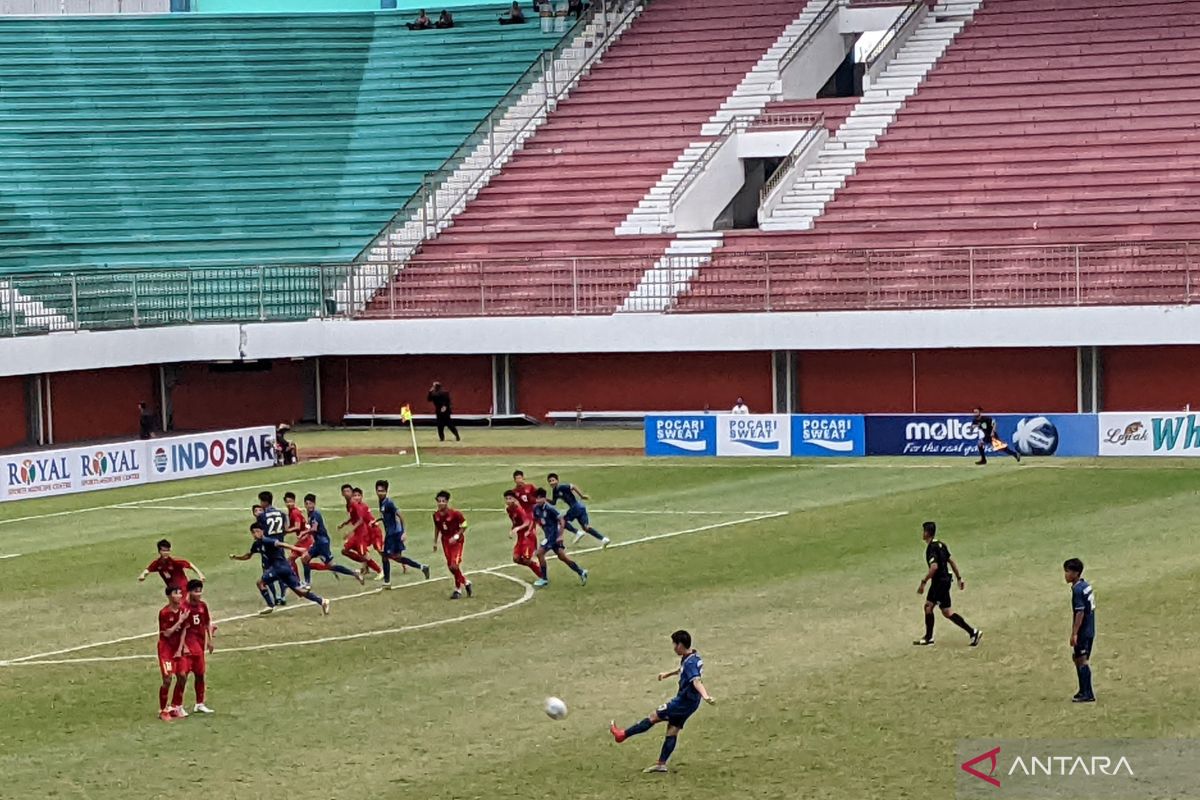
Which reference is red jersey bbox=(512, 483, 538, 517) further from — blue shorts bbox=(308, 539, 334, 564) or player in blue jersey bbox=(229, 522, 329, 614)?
player in blue jersey bbox=(229, 522, 329, 614)

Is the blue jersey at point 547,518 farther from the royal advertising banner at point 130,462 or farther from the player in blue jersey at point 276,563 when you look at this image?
the royal advertising banner at point 130,462

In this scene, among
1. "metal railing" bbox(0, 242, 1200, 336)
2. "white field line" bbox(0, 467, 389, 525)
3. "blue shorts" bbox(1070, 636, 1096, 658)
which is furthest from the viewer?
"metal railing" bbox(0, 242, 1200, 336)

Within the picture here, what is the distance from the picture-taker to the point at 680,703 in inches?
780

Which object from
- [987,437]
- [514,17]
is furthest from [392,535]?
[514,17]

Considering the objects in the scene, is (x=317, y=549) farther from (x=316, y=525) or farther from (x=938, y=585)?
(x=938, y=585)

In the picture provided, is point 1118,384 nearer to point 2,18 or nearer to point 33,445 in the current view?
point 33,445

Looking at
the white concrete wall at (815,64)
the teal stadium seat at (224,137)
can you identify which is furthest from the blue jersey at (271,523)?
the white concrete wall at (815,64)

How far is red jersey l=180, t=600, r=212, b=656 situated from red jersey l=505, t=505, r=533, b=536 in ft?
29.6

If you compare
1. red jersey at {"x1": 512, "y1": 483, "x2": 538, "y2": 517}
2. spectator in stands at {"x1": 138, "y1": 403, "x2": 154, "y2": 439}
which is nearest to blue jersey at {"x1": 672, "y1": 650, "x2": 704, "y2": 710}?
red jersey at {"x1": 512, "y1": 483, "x2": 538, "y2": 517}

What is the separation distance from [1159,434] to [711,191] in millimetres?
16203

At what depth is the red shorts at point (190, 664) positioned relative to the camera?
2277 centimetres

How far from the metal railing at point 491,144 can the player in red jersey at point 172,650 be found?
3628cm

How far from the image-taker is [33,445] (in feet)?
175

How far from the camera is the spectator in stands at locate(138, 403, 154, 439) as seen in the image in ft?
176
